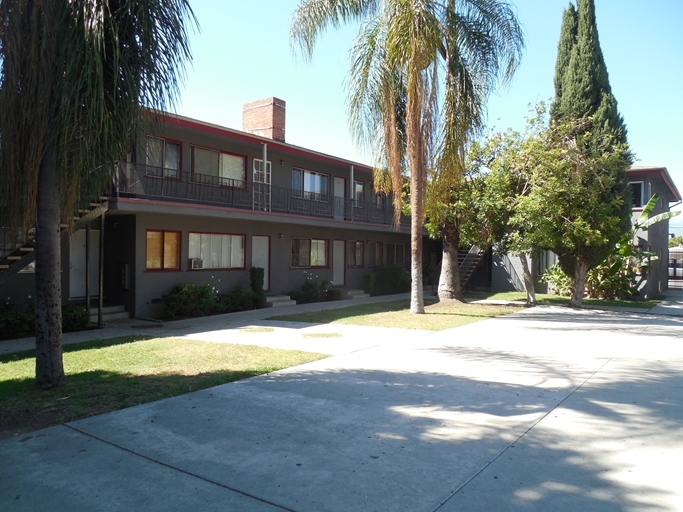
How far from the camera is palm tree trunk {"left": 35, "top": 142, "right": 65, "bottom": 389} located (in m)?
6.48

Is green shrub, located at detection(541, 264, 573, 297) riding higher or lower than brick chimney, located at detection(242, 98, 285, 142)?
lower

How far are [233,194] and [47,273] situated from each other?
35.1 ft

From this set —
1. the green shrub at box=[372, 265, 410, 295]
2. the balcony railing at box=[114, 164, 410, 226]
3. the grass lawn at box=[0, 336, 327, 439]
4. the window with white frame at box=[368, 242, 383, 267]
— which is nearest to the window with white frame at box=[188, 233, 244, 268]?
the balcony railing at box=[114, 164, 410, 226]

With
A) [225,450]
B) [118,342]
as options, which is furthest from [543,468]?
[118,342]

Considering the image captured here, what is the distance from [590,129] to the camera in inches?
706

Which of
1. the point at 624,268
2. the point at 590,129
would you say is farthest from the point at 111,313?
the point at 624,268

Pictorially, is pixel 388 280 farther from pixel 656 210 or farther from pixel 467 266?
pixel 656 210

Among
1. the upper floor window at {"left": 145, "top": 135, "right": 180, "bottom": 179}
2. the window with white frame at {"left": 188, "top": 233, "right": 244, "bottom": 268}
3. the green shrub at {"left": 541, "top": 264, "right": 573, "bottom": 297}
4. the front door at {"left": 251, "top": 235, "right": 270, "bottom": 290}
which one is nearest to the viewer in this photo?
the upper floor window at {"left": 145, "top": 135, "right": 180, "bottom": 179}

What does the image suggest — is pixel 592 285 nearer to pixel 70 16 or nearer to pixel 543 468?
pixel 543 468

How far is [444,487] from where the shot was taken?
3994 millimetres

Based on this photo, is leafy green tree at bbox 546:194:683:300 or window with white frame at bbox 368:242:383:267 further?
window with white frame at bbox 368:242:383:267

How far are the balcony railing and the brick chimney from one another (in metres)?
2.72

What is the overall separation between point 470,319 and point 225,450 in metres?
11.2

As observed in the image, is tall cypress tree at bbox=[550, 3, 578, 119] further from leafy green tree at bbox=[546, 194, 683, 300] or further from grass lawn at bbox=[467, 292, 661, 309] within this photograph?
grass lawn at bbox=[467, 292, 661, 309]
